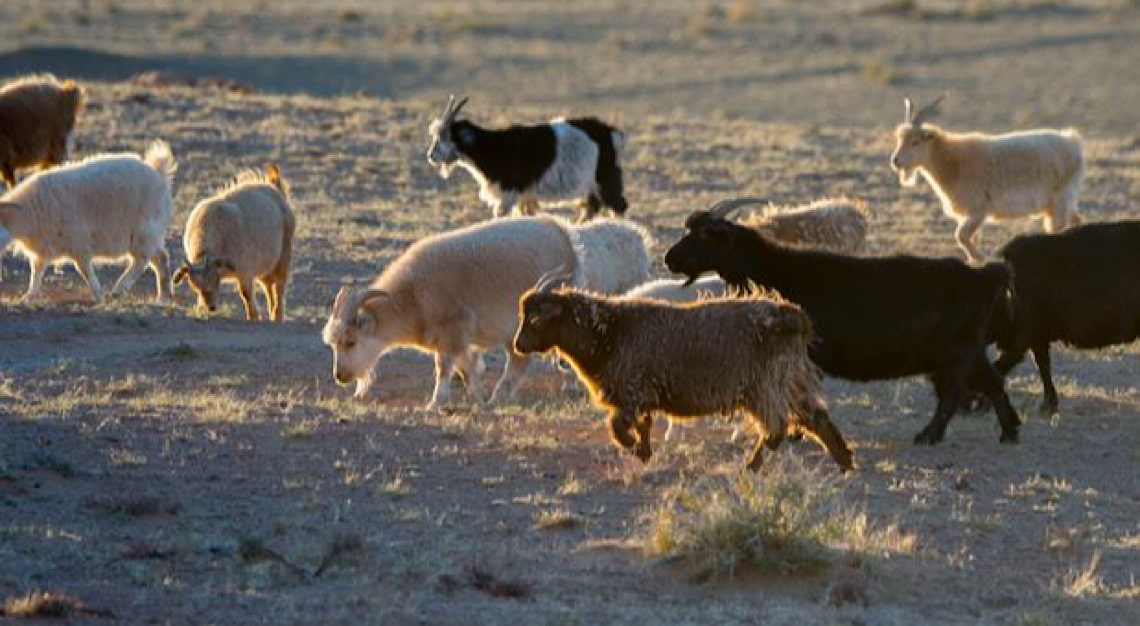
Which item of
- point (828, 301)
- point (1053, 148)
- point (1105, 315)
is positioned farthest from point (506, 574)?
point (1053, 148)

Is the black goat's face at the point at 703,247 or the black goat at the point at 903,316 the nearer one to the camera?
the black goat at the point at 903,316

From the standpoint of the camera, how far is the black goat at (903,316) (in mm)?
12984

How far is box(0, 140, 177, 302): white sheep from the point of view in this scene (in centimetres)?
1762

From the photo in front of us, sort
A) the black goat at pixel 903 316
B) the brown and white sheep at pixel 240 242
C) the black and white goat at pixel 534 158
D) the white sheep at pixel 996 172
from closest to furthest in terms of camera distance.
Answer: the black goat at pixel 903 316, the brown and white sheep at pixel 240 242, the white sheep at pixel 996 172, the black and white goat at pixel 534 158

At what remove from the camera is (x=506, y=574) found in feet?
31.5

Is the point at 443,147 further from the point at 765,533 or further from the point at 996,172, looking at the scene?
the point at 765,533

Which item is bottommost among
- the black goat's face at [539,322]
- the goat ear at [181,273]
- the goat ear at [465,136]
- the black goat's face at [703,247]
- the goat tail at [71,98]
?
the goat ear at [181,273]

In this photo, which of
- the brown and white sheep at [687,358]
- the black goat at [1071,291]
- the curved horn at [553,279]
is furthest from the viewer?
the black goat at [1071,291]

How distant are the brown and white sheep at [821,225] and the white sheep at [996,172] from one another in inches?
220

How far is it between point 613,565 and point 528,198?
14.2m

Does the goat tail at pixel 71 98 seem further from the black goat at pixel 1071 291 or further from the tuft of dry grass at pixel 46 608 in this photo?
the tuft of dry grass at pixel 46 608

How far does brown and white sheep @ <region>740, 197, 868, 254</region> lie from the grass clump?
6.21 meters

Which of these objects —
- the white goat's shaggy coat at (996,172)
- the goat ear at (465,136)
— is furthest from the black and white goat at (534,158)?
the white goat's shaggy coat at (996,172)

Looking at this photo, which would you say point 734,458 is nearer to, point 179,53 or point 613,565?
point 613,565
